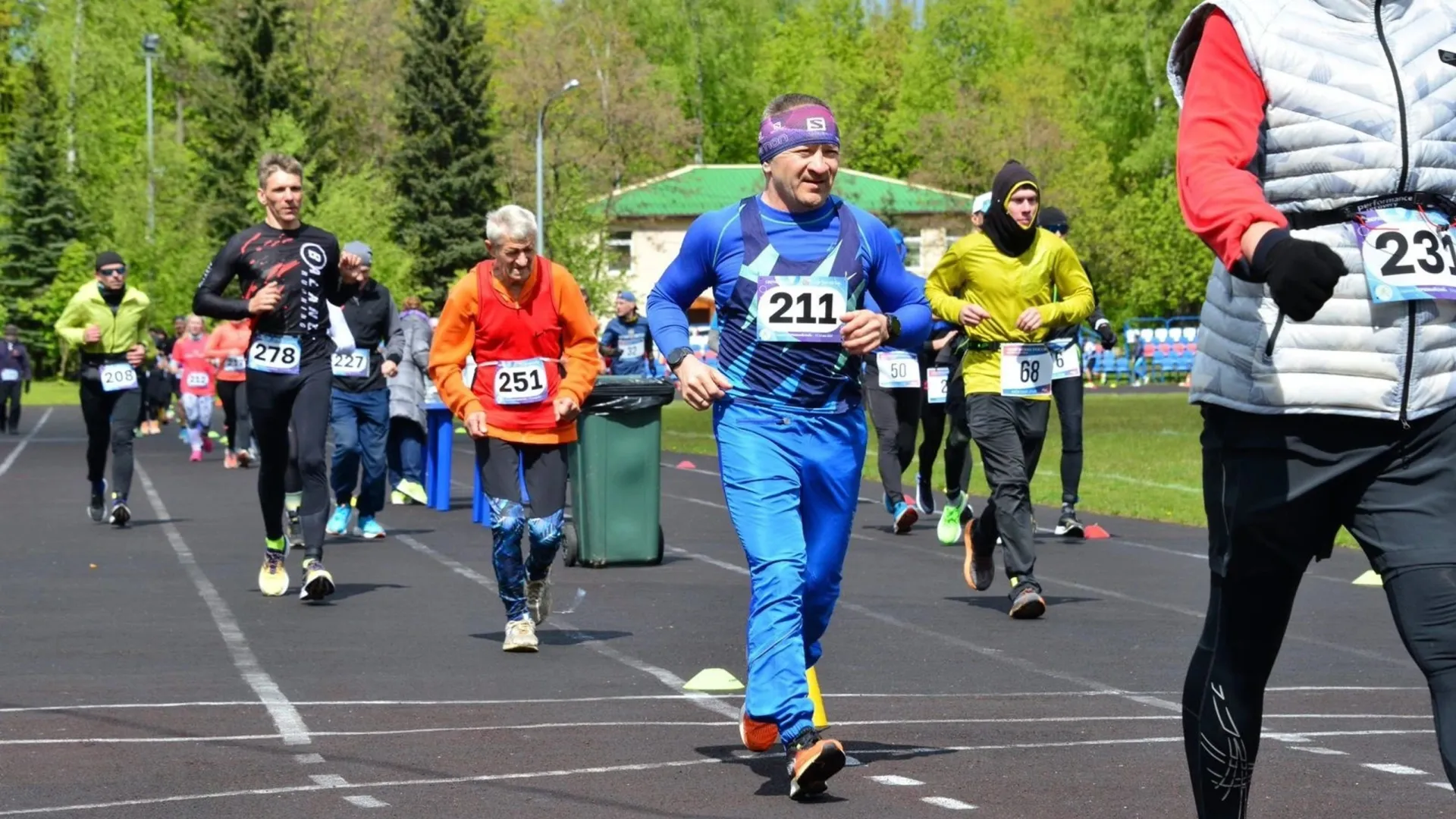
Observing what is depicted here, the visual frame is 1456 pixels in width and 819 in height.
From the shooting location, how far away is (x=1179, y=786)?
663 centimetres

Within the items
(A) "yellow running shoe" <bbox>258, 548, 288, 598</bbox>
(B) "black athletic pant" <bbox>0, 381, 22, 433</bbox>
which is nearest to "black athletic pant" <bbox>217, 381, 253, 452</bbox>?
(B) "black athletic pant" <bbox>0, 381, 22, 433</bbox>

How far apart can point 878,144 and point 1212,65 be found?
357ft

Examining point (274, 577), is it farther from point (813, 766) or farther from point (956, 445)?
point (813, 766)

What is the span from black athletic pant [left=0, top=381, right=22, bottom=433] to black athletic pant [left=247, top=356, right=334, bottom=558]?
3014cm

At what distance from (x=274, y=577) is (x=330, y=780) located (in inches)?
235

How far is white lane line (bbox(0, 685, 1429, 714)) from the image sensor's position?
332 inches

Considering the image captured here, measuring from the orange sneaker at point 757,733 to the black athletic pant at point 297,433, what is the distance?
5.45 metres

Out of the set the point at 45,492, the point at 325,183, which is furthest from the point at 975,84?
the point at 45,492

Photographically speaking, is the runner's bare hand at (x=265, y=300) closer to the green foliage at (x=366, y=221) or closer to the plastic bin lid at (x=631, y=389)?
the plastic bin lid at (x=631, y=389)

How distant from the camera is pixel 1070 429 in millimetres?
16531

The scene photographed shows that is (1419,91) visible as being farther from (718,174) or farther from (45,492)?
(718,174)

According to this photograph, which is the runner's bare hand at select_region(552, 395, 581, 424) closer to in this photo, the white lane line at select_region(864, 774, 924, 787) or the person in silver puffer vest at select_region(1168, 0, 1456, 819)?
the white lane line at select_region(864, 774, 924, 787)

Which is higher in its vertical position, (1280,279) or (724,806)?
(1280,279)

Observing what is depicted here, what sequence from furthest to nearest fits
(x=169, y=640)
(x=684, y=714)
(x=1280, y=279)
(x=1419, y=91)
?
(x=169, y=640) → (x=684, y=714) → (x=1419, y=91) → (x=1280, y=279)
